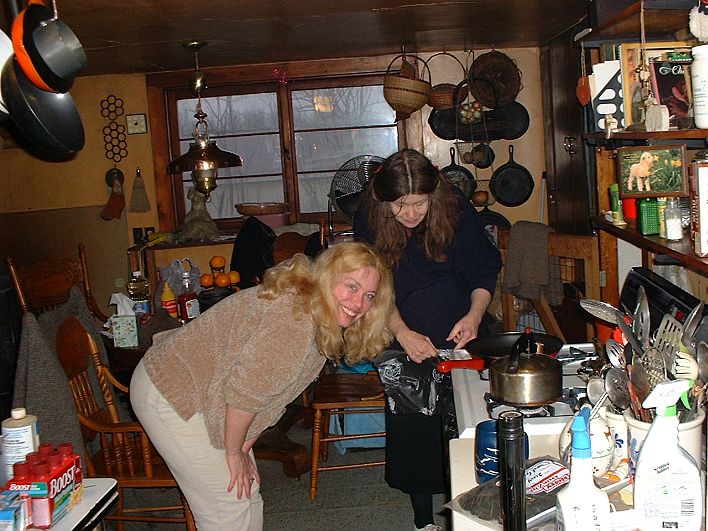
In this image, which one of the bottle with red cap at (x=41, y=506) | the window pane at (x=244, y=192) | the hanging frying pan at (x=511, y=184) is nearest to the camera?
the bottle with red cap at (x=41, y=506)

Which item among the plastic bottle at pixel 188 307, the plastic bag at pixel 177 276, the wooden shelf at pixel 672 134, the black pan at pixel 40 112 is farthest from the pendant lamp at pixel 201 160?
the wooden shelf at pixel 672 134

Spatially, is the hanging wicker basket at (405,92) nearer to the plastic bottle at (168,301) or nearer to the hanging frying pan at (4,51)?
the plastic bottle at (168,301)

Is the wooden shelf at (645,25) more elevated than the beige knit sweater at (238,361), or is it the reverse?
the wooden shelf at (645,25)

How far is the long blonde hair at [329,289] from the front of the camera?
209 centimetres

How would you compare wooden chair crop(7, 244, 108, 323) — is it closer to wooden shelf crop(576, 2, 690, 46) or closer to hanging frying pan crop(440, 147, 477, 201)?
hanging frying pan crop(440, 147, 477, 201)

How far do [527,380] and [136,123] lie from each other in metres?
4.49

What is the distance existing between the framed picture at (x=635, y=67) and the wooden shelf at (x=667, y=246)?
1.02 ft

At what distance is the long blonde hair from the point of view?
209 centimetres

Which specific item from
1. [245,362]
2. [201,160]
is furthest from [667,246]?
[201,160]

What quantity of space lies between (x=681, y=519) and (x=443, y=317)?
1607mm

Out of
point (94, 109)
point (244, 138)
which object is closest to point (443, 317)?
point (244, 138)

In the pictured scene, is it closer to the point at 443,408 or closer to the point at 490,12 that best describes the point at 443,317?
the point at 443,408

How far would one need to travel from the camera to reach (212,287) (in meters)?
4.05

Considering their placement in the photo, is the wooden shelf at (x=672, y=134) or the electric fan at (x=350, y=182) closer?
the wooden shelf at (x=672, y=134)
